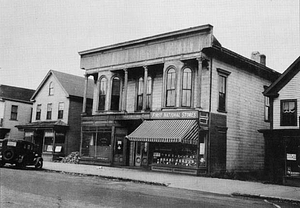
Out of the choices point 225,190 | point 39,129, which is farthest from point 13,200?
point 39,129

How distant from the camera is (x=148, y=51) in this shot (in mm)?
24656

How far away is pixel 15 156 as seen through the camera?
71.2 feet

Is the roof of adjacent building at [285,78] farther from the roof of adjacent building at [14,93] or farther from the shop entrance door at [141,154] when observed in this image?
the roof of adjacent building at [14,93]

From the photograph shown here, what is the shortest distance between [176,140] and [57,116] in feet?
59.6

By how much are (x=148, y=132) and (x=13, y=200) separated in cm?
1353

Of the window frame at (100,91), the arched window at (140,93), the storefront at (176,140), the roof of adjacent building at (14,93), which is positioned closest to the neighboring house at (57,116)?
the roof of adjacent building at (14,93)

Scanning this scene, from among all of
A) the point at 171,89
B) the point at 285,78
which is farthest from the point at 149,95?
the point at 285,78

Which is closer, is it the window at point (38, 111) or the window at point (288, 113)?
the window at point (288, 113)

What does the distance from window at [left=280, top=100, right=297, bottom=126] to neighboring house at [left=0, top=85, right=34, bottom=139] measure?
1232 inches

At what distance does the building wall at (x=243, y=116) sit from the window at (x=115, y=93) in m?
8.32

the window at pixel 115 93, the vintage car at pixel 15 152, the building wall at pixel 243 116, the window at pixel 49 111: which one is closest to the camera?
the vintage car at pixel 15 152

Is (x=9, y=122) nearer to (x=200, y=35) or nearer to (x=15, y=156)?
(x=15, y=156)

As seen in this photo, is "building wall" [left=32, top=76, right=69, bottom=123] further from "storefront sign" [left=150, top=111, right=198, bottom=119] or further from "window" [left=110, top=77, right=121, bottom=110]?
"storefront sign" [left=150, top=111, right=198, bottom=119]

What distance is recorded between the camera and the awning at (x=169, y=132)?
2019 centimetres
